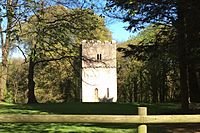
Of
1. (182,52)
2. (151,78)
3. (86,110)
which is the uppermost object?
(151,78)

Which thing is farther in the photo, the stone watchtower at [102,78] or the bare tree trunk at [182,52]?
the stone watchtower at [102,78]

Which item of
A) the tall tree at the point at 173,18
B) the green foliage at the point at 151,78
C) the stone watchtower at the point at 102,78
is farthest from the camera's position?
the stone watchtower at the point at 102,78

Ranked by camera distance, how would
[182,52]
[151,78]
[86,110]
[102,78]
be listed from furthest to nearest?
[102,78] < [151,78] < [86,110] < [182,52]

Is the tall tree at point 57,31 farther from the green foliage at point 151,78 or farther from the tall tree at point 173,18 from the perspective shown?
the green foliage at point 151,78

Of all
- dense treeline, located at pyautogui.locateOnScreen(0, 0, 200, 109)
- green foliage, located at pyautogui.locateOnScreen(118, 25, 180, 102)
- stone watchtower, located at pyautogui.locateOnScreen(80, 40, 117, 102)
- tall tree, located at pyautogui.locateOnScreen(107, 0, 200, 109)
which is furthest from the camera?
stone watchtower, located at pyautogui.locateOnScreen(80, 40, 117, 102)

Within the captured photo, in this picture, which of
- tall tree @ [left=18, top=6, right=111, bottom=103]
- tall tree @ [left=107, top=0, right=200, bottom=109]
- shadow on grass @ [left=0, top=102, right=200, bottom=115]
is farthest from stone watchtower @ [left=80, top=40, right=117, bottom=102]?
tall tree @ [left=107, top=0, right=200, bottom=109]

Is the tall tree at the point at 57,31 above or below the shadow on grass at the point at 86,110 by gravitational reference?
above

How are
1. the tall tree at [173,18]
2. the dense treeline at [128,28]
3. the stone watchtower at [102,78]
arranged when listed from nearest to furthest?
the dense treeline at [128,28] → the tall tree at [173,18] → the stone watchtower at [102,78]

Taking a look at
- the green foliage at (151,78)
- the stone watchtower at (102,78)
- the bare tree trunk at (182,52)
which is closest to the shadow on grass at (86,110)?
the bare tree trunk at (182,52)

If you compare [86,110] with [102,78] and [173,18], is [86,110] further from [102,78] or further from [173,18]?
[102,78]

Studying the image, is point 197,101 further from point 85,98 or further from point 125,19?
point 85,98

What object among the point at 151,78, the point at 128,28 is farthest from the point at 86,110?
the point at 151,78

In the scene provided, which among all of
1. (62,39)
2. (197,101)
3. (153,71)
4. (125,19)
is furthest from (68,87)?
(62,39)

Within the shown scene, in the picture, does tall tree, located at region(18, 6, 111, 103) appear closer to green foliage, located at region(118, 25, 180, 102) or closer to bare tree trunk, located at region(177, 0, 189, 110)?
bare tree trunk, located at region(177, 0, 189, 110)
